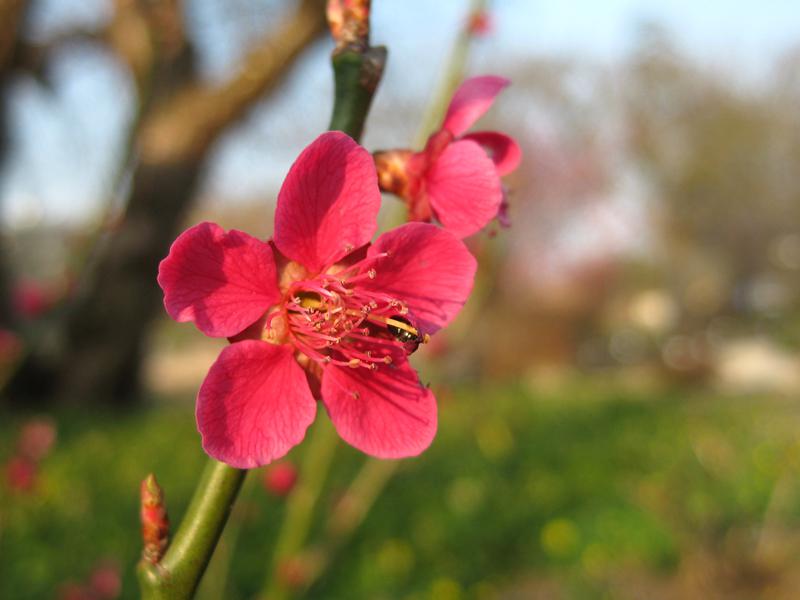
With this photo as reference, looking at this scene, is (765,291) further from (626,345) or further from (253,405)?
(253,405)

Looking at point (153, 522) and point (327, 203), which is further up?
point (327, 203)

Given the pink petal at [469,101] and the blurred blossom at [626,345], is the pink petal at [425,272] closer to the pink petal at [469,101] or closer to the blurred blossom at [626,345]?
the pink petal at [469,101]

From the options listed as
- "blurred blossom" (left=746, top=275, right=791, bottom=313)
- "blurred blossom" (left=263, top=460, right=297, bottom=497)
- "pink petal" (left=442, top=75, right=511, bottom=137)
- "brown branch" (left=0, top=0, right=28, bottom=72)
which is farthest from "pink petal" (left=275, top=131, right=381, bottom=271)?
"blurred blossom" (left=746, top=275, right=791, bottom=313)

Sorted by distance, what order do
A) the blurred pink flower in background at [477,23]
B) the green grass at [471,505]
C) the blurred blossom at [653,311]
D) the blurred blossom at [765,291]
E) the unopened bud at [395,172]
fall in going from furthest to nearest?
1. the blurred blossom at [765,291]
2. the blurred blossom at [653,311]
3. the green grass at [471,505]
4. the blurred pink flower in background at [477,23]
5. the unopened bud at [395,172]

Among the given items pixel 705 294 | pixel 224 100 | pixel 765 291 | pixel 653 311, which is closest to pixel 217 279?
pixel 224 100

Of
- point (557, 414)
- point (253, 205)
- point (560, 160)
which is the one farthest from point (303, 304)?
point (253, 205)

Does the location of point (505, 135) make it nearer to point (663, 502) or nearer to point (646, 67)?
point (663, 502)

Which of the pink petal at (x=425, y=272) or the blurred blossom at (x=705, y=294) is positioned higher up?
the pink petal at (x=425, y=272)

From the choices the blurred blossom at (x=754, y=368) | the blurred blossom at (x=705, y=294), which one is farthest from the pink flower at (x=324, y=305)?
the blurred blossom at (x=705, y=294)
